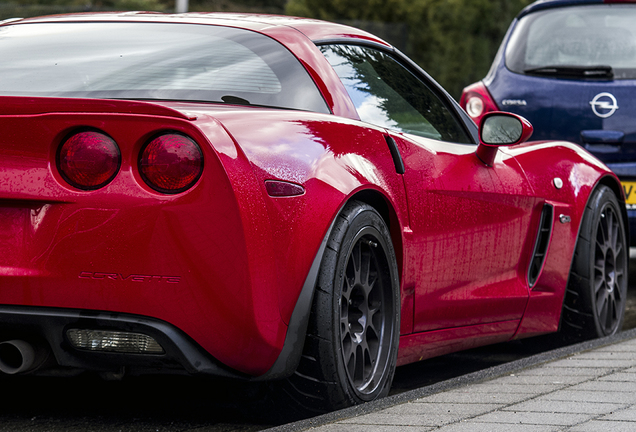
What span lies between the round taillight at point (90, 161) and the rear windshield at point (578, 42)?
183 inches

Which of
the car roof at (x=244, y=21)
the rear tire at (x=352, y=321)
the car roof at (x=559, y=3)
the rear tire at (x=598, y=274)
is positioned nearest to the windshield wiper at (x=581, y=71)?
the car roof at (x=559, y=3)

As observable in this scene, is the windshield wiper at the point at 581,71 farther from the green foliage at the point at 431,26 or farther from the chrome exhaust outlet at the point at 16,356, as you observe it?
the green foliage at the point at 431,26

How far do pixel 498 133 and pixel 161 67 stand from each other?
63.2 inches

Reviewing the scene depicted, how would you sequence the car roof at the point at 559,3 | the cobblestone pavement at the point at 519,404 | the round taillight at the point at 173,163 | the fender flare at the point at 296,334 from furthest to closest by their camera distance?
the car roof at the point at 559,3 → the fender flare at the point at 296,334 → the cobblestone pavement at the point at 519,404 → the round taillight at the point at 173,163

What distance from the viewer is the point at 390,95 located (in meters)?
4.15

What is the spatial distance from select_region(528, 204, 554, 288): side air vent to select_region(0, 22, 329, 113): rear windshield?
1634mm

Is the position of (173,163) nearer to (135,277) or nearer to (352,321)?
(135,277)

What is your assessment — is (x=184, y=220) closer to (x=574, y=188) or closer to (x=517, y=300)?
(x=517, y=300)

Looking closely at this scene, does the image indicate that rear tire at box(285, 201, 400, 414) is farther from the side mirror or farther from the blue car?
the blue car

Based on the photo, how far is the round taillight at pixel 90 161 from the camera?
2.98m

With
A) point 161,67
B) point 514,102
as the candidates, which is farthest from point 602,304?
point 161,67

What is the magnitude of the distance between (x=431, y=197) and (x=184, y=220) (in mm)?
1295

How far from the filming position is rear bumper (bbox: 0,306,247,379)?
9.86 feet

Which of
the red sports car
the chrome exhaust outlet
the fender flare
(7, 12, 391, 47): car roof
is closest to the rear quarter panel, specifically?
the red sports car
